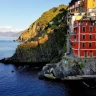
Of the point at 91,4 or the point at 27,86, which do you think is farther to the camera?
the point at 91,4

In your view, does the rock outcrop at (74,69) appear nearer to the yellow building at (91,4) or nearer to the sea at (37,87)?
the sea at (37,87)

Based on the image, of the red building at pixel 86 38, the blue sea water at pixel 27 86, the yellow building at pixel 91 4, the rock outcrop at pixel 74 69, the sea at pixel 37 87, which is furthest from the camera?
the yellow building at pixel 91 4

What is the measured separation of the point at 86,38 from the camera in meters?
89.9

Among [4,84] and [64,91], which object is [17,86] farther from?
[64,91]

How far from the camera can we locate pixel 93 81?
8200 cm

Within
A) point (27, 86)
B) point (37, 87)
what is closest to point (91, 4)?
point (37, 87)

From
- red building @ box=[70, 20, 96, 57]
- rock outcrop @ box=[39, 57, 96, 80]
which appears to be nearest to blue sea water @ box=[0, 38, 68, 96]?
rock outcrop @ box=[39, 57, 96, 80]

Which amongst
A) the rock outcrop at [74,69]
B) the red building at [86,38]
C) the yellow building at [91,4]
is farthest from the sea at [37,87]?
the yellow building at [91,4]

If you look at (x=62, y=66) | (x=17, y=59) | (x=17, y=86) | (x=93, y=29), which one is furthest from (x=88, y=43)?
(x=17, y=59)

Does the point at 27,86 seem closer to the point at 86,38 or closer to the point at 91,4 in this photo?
the point at 86,38

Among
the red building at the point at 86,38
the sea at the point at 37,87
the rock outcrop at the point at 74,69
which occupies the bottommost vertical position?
the sea at the point at 37,87

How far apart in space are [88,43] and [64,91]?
71.3 ft

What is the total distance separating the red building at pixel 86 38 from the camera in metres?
89.6

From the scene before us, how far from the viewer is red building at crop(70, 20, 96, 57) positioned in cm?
8956
